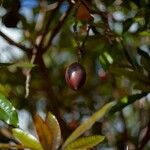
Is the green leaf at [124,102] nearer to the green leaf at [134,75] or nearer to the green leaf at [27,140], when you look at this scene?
the green leaf at [134,75]

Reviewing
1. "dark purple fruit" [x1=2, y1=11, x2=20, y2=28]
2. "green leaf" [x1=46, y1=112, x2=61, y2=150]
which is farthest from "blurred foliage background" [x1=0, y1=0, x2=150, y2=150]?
"green leaf" [x1=46, y1=112, x2=61, y2=150]

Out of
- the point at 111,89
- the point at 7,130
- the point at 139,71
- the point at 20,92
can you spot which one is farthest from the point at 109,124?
the point at 139,71

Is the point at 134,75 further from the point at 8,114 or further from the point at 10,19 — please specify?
the point at 10,19

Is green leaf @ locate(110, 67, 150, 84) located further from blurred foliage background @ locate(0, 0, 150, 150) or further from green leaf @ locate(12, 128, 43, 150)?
green leaf @ locate(12, 128, 43, 150)

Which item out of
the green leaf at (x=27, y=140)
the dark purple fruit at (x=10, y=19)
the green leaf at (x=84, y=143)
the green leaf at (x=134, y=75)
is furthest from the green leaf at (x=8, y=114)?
the dark purple fruit at (x=10, y=19)

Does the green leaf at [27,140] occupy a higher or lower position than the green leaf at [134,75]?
higher

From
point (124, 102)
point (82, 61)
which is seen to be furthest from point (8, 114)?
point (82, 61)
